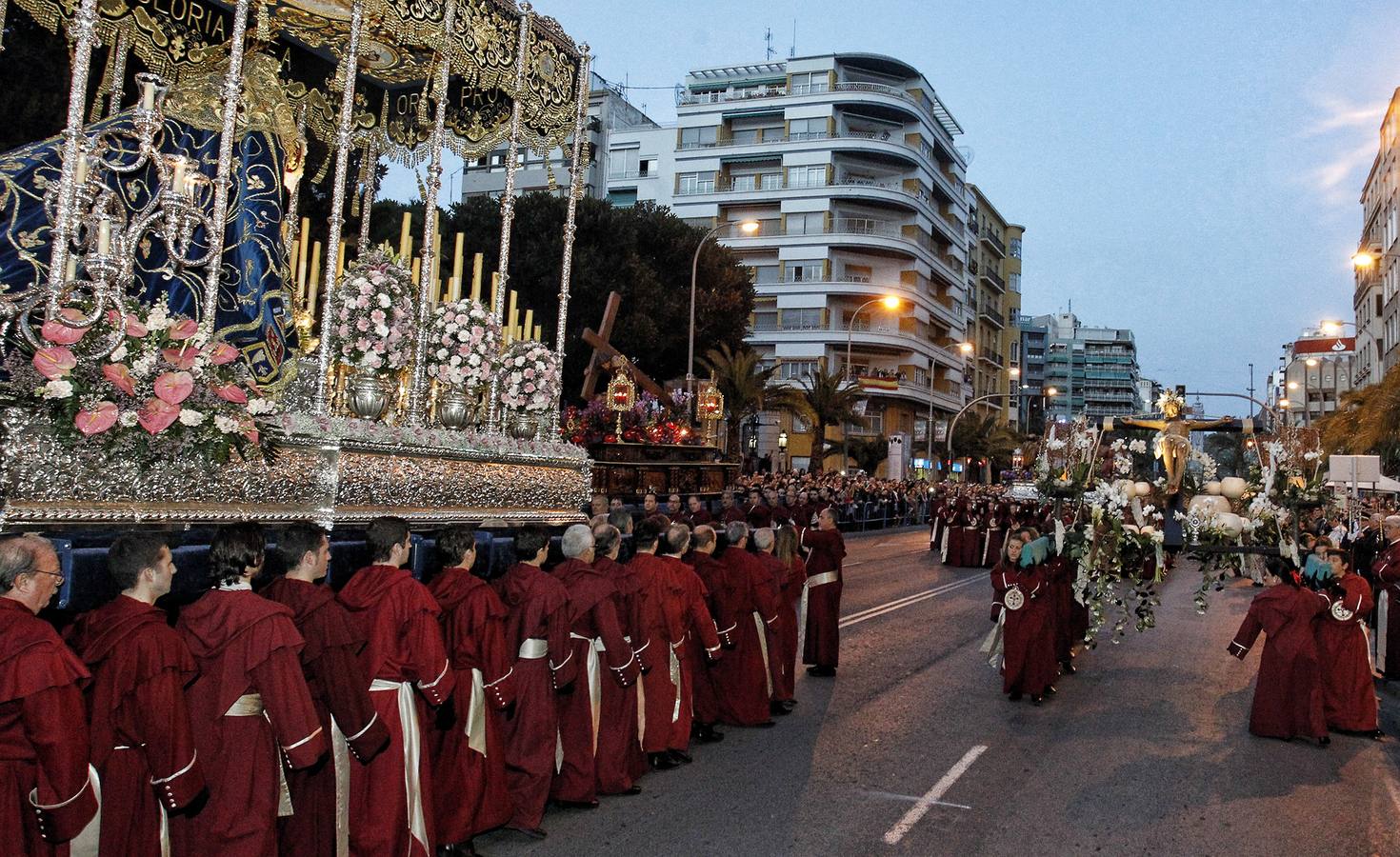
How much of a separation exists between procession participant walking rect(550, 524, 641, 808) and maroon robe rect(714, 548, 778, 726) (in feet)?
7.35

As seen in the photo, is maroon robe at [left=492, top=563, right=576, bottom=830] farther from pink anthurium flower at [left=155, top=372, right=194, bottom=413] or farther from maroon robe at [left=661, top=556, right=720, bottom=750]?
pink anthurium flower at [left=155, top=372, right=194, bottom=413]

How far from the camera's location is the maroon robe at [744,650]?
9.41 m

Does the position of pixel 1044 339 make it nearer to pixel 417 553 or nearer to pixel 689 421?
pixel 689 421

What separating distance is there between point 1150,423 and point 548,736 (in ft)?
29.6

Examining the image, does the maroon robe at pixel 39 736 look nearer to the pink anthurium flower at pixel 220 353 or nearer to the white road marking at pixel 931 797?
the pink anthurium flower at pixel 220 353

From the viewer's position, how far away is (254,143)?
31.6 ft

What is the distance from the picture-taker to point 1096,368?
18675 centimetres

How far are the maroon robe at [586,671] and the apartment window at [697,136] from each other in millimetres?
64312

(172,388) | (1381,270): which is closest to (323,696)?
(172,388)

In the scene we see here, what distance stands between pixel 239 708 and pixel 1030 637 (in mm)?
8025

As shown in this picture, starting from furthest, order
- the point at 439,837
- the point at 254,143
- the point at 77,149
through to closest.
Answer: the point at 254,143 → the point at 77,149 → the point at 439,837

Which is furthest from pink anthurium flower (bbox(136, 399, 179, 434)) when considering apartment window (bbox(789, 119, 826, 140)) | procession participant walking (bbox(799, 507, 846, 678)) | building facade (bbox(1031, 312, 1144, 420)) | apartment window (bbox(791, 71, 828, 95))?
building facade (bbox(1031, 312, 1144, 420))

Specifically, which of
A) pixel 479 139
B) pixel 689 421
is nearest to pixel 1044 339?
pixel 689 421

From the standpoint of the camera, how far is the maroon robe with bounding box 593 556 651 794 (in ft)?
23.8
